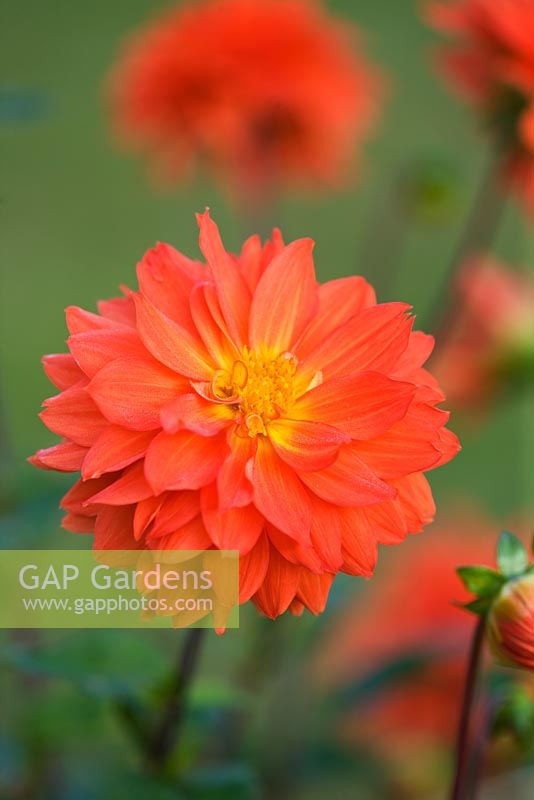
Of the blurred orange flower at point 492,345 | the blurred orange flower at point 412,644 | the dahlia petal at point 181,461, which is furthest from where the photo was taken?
the blurred orange flower at point 492,345

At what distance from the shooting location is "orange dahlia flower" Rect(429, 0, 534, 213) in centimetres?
69

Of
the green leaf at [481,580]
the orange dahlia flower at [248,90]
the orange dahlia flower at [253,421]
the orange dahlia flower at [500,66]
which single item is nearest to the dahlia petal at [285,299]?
the orange dahlia flower at [253,421]

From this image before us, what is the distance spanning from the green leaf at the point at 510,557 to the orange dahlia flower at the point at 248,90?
0.50 m

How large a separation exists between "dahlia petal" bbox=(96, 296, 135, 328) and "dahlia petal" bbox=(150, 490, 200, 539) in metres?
0.08

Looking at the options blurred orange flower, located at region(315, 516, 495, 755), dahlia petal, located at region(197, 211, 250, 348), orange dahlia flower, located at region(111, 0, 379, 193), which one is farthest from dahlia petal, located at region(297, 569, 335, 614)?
orange dahlia flower, located at region(111, 0, 379, 193)

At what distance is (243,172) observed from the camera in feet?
3.10

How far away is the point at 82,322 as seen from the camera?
39cm

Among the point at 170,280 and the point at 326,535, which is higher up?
the point at 170,280

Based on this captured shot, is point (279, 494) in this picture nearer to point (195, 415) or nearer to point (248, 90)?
point (195, 415)

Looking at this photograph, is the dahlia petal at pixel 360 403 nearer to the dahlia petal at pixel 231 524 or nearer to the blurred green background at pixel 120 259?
the dahlia petal at pixel 231 524

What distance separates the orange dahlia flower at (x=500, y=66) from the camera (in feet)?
2.28

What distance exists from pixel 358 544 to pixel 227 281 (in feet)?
0.39

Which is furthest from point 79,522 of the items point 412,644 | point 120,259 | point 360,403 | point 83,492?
point 120,259

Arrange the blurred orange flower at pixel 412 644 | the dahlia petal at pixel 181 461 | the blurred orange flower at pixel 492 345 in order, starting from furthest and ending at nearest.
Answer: the blurred orange flower at pixel 492 345, the blurred orange flower at pixel 412 644, the dahlia petal at pixel 181 461
